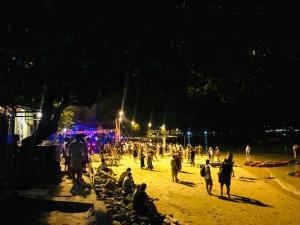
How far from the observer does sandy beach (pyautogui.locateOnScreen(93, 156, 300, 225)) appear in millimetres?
13102

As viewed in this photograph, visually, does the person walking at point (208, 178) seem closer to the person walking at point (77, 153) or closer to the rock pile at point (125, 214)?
the rock pile at point (125, 214)

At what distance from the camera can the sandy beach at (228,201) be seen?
1310 centimetres

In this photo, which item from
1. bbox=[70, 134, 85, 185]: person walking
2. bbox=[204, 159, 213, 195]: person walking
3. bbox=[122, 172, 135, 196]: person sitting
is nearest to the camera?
bbox=[70, 134, 85, 185]: person walking

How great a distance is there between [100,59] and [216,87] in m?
4.99

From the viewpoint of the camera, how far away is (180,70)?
24.7ft

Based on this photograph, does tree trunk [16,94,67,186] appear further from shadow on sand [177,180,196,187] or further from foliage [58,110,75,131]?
foliage [58,110,75,131]

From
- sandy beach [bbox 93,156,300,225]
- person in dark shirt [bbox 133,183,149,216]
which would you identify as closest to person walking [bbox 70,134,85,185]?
person in dark shirt [bbox 133,183,149,216]

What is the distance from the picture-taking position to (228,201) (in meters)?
15.7

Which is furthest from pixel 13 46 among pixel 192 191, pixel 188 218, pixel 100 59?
pixel 192 191

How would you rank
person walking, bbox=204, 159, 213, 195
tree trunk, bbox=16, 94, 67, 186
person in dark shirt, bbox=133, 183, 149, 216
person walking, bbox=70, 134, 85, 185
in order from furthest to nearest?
person walking, bbox=204, 159, 213, 195, person walking, bbox=70, 134, 85, 185, tree trunk, bbox=16, 94, 67, 186, person in dark shirt, bbox=133, 183, 149, 216

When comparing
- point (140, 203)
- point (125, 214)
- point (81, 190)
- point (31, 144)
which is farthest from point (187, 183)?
point (31, 144)

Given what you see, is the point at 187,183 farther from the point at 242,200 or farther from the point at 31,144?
the point at 31,144

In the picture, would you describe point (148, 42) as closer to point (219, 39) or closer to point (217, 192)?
point (219, 39)

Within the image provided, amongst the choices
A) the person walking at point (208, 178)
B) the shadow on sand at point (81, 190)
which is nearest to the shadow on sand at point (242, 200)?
the person walking at point (208, 178)
